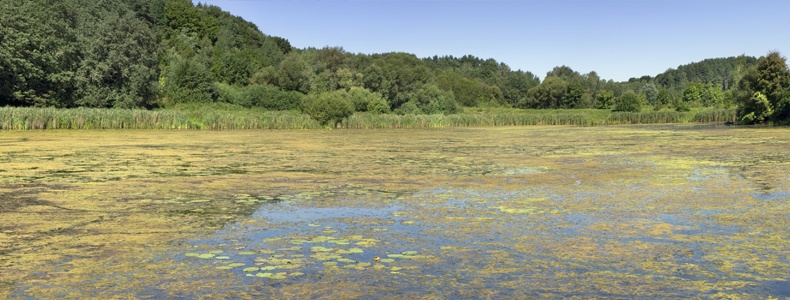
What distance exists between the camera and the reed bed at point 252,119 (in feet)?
127

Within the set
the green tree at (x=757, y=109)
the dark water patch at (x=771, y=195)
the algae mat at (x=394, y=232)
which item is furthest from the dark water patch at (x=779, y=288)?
the green tree at (x=757, y=109)

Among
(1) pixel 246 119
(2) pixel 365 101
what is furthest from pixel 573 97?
(1) pixel 246 119

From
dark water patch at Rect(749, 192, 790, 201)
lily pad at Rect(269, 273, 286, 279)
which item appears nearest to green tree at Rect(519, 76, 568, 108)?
dark water patch at Rect(749, 192, 790, 201)

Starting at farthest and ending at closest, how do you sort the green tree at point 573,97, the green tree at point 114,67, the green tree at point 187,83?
the green tree at point 573,97 < the green tree at point 187,83 < the green tree at point 114,67

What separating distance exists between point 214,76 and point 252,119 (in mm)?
40360

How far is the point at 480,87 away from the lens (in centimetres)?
12525

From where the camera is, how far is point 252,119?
4762 centimetres

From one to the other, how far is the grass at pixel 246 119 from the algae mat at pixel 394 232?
85.8 ft

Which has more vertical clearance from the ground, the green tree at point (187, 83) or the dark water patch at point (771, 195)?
the green tree at point (187, 83)

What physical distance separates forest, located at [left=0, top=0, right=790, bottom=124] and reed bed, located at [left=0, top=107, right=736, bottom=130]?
2.55 m

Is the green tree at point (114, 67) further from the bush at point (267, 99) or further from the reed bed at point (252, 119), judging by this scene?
the bush at point (267, 99)

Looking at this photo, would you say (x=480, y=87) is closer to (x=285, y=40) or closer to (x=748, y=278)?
(x=285, y=40)

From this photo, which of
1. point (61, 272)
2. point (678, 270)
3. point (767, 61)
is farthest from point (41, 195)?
point (767, 61)

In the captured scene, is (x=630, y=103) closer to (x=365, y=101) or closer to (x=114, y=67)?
(x=365, y=101)
